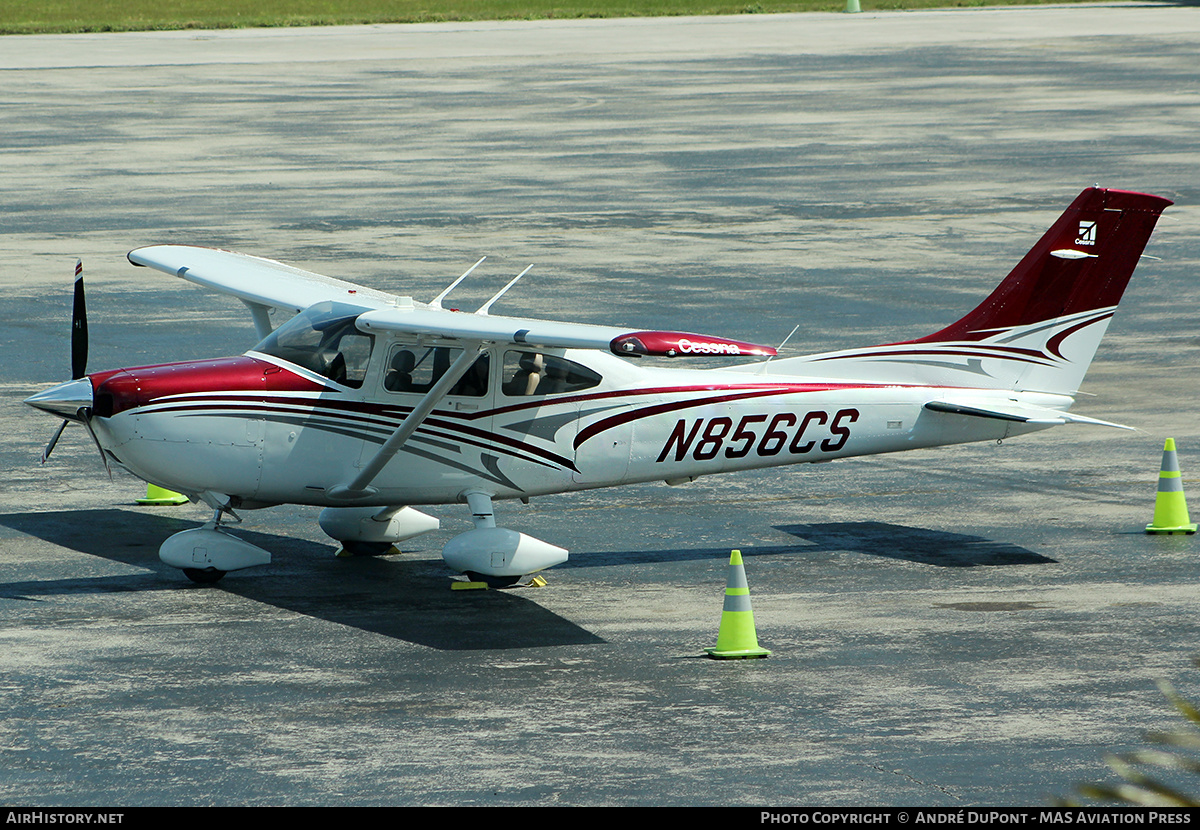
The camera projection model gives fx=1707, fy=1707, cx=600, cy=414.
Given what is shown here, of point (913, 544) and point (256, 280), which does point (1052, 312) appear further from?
point (256, 280)

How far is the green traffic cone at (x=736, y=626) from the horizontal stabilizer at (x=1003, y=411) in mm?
3081

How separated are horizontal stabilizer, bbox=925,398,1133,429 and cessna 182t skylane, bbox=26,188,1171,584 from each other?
0.11 ft

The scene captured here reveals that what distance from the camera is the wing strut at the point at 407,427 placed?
12.5m

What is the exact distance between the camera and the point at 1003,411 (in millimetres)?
13453

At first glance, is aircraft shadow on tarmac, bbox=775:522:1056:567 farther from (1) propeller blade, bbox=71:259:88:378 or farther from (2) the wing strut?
(1) propeller blade, bbox=71:259:88:378

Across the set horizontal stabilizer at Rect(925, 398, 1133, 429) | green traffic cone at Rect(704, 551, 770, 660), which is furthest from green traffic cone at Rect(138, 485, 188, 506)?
horizontal stabilizer at Rect(925, 398, 1133, 429)

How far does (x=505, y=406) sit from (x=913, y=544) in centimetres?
367

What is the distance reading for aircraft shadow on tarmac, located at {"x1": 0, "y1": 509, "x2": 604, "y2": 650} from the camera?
11961 mm

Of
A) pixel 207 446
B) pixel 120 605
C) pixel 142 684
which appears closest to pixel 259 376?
pixel 207 446

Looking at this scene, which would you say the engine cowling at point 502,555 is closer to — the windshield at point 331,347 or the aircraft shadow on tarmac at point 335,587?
the aircraft shadow on tarmac at point 335,587

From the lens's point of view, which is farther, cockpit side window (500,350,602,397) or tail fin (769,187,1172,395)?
tail fin (769,187,1172,395)

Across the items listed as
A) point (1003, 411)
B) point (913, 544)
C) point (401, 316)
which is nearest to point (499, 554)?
point (401, 316)

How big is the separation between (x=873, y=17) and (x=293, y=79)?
84.9 ft

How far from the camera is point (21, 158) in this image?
37.0 metres
